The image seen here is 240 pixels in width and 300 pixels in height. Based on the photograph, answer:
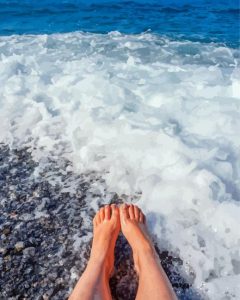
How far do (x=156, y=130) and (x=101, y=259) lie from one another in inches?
81.4

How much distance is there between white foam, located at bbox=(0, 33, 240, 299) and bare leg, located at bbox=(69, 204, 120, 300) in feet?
1.28

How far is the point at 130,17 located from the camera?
466 inches

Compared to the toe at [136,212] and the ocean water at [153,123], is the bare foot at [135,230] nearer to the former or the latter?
the toe at [136,212]

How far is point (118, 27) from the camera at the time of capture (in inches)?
410

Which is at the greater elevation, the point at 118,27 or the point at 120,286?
the point at 120,286

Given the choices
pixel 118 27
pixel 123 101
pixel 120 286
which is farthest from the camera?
pixel 118 27

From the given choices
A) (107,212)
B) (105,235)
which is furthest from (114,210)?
(105,235)

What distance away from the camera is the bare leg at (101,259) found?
2.14 meters

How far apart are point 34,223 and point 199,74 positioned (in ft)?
14.2

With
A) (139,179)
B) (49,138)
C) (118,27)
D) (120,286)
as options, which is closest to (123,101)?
(49,138)

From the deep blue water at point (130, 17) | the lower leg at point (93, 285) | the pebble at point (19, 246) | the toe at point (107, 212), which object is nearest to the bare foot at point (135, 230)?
the toe at point (107, 212)

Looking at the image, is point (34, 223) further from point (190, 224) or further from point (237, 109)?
point (237, 109)

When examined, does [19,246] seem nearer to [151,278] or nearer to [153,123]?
[151,278]

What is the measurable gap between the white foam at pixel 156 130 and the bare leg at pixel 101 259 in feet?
1.28
